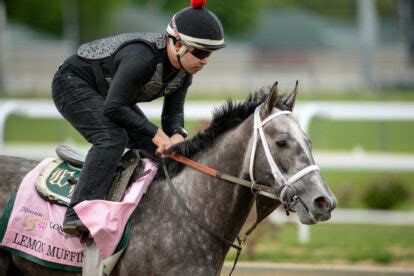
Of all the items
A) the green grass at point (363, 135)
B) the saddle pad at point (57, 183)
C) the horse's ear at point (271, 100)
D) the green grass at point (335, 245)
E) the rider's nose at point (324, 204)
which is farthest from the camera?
the green grass at point (363, 135)

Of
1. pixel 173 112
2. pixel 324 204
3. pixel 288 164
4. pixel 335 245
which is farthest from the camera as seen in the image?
pixel 335 245

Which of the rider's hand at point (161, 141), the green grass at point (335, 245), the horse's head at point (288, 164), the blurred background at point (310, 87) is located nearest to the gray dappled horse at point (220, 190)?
the horse's head at point (288, 164)

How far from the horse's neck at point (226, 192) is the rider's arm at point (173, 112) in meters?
0.52

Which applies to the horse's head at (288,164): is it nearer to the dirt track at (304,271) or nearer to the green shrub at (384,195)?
the dirt track at (304,271)

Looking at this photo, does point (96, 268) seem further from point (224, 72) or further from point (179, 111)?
point (224, 72)

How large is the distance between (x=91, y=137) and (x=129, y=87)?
0.44 metres

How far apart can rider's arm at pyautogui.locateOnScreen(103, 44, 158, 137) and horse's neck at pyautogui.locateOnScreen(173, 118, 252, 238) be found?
409 millimetres

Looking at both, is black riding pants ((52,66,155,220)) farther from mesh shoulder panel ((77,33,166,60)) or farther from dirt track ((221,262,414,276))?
dirt track ((221,262,414,276))

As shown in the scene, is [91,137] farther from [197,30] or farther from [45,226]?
[197,30]

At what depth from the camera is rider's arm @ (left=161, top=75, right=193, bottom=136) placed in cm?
551

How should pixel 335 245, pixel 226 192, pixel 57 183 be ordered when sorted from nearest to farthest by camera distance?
pixel 226 192, pixel 57 183, pixel 335 245

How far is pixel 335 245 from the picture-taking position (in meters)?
9.74

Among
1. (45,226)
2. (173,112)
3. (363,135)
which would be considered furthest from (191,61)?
(363,135)

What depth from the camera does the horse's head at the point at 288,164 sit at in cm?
468
